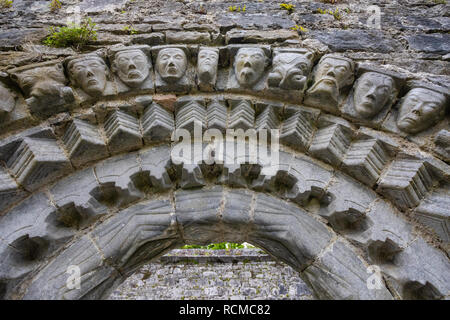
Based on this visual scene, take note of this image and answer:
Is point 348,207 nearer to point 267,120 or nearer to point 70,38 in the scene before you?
point 267,120

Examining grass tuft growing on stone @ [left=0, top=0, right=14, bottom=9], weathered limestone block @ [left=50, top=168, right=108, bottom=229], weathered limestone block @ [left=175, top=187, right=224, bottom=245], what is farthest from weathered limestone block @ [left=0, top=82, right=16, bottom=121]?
grass tuft growing on stone @ [left=0, top=0, right=14, bottom=9]

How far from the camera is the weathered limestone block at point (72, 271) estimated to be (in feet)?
6.20

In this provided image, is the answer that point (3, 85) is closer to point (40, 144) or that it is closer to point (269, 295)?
point (40, 144)

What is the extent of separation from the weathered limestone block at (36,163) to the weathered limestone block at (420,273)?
1.95m

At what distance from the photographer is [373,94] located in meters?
2.39

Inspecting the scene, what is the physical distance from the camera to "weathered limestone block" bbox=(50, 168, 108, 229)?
2133 mm

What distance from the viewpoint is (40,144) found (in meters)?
2.27

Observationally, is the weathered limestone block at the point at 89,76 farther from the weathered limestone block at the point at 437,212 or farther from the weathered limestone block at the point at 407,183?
the weathered limestone block at the point at 437,212

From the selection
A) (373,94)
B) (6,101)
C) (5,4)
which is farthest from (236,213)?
(5,4)

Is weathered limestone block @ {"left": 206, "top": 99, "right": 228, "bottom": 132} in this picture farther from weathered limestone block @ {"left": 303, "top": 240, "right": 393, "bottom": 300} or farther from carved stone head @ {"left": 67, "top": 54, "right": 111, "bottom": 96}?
weathered limestone block @ {"left": 303, "top": 240, "right": 393, "bottom": 300}

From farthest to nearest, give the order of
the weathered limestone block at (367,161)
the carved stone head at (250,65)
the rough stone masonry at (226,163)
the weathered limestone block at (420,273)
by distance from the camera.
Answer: the carved stone head at (250,65) → the weathered limestone block at (367,161) → the rough stone masonry at (226,163) → the weathered limestone block at (420,273)

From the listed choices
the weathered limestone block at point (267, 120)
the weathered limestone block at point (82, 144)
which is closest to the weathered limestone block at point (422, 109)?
the weathered limestone block at point (267, 120)

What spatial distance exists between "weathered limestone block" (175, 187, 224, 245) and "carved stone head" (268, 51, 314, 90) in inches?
32.6
